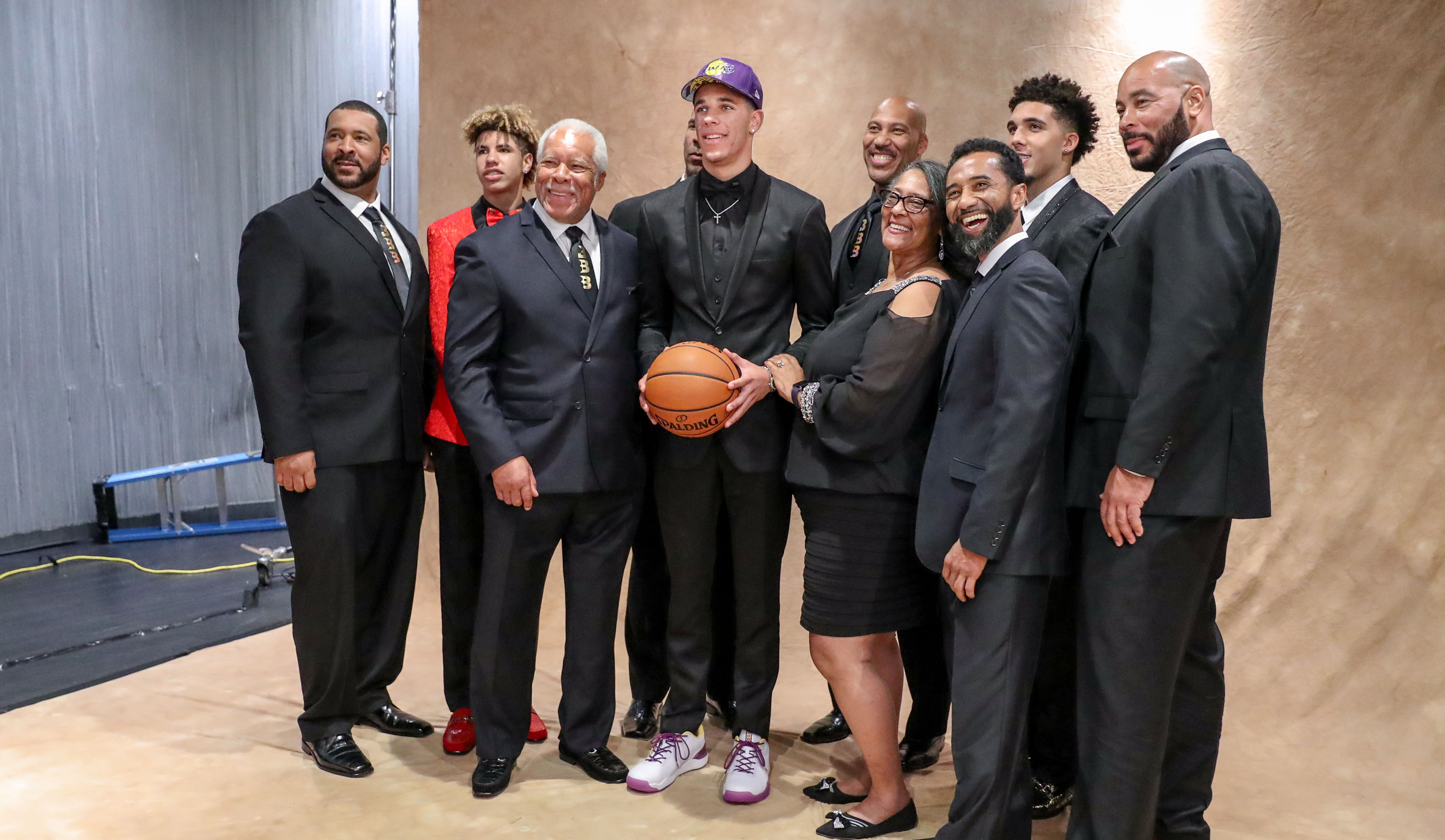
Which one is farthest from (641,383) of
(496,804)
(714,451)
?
(496,804)

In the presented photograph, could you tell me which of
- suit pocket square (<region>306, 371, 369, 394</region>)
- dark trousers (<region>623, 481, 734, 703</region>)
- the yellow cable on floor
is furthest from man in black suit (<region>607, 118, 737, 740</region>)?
the yellow cable on floor

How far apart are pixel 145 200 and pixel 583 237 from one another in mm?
5062

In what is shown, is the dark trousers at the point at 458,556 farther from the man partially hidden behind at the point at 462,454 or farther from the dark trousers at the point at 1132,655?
the dark trousers at the point at 1132,655

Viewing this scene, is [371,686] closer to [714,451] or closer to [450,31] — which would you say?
[714,451]

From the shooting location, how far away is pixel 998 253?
92.5 inches

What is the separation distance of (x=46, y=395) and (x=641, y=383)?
5.09 m

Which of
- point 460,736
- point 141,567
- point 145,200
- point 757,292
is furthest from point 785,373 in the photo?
point 145,200

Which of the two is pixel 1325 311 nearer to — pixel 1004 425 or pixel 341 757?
pixel 1004 425

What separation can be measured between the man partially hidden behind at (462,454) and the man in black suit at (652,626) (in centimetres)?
33

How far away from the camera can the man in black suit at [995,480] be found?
221cm

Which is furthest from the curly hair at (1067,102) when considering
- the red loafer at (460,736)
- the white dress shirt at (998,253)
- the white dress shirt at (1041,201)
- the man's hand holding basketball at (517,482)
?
the red loafer at (460,736)

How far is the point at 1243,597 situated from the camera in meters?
3.97

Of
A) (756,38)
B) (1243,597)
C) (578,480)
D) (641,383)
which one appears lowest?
(1243,597)

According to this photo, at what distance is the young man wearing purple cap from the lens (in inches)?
112
